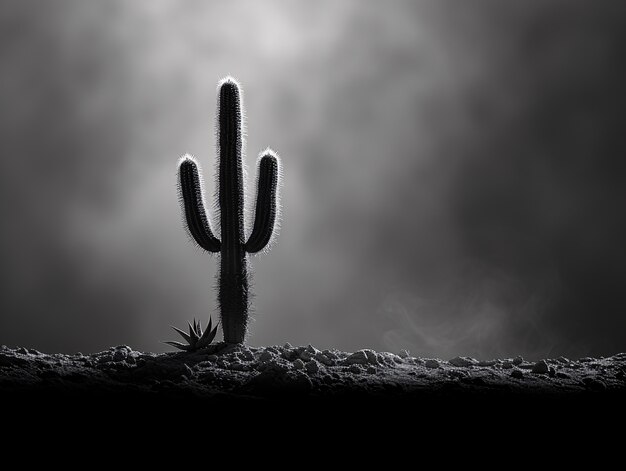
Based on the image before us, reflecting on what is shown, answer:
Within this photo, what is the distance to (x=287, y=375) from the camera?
625 cm

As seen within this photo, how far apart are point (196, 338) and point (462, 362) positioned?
3.79 metres

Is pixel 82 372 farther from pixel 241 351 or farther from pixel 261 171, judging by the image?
pixel 261 171

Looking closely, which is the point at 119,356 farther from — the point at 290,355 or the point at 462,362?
the point at 462,362

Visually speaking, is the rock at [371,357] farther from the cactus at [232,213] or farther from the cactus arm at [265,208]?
the cactus arm at [265,208]

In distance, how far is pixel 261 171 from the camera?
923 centimetres

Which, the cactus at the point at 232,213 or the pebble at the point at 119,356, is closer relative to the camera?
the pebble at the point at 119,356

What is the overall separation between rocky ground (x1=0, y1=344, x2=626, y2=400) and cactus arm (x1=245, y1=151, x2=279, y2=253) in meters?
1.57

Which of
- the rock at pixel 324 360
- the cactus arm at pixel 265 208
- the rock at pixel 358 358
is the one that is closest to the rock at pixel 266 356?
the rock at pixel 324 360

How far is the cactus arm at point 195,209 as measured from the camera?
9.29m

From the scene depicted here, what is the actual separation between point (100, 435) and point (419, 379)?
3.62 m

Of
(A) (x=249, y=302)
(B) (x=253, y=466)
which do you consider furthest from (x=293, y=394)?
(A) (x=249, y=302)

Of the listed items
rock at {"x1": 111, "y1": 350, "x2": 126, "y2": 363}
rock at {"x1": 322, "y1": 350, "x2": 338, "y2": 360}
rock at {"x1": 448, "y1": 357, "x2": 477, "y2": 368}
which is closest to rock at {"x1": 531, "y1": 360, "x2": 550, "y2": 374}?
rock at {"x1": 448, "y1": 357, "x2": 477, "y2": 368}

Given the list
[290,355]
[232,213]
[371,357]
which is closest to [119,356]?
[290,355]

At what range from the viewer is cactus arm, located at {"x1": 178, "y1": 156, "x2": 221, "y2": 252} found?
9.29 m
